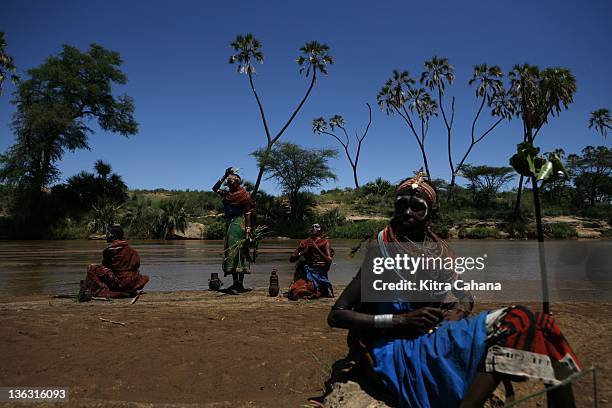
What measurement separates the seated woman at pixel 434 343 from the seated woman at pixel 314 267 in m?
4.76

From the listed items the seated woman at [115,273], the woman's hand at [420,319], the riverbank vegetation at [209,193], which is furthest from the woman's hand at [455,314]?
the riverbank vegetation at [209,193]

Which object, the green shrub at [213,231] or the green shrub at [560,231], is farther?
the green shrub at [560,231]

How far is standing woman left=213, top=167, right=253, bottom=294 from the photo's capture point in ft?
25.7

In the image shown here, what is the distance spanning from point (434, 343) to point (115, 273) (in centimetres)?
636

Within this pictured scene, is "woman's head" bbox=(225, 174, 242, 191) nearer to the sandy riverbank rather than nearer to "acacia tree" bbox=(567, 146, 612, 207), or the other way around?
the sandy riverbank

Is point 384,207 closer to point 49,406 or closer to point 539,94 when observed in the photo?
point 539,94

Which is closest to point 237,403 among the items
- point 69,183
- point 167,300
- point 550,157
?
point 550,157

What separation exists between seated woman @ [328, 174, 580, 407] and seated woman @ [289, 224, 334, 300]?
15.6ft

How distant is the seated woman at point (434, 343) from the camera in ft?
6.41

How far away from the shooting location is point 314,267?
747 centimetres

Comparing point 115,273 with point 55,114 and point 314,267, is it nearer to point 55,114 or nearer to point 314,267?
point 314,267

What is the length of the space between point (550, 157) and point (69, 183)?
123ft

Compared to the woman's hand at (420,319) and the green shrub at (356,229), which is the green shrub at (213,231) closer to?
the green shrub at (356,229)

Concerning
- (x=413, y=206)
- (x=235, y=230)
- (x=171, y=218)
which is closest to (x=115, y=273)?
(x=235, y=230)
